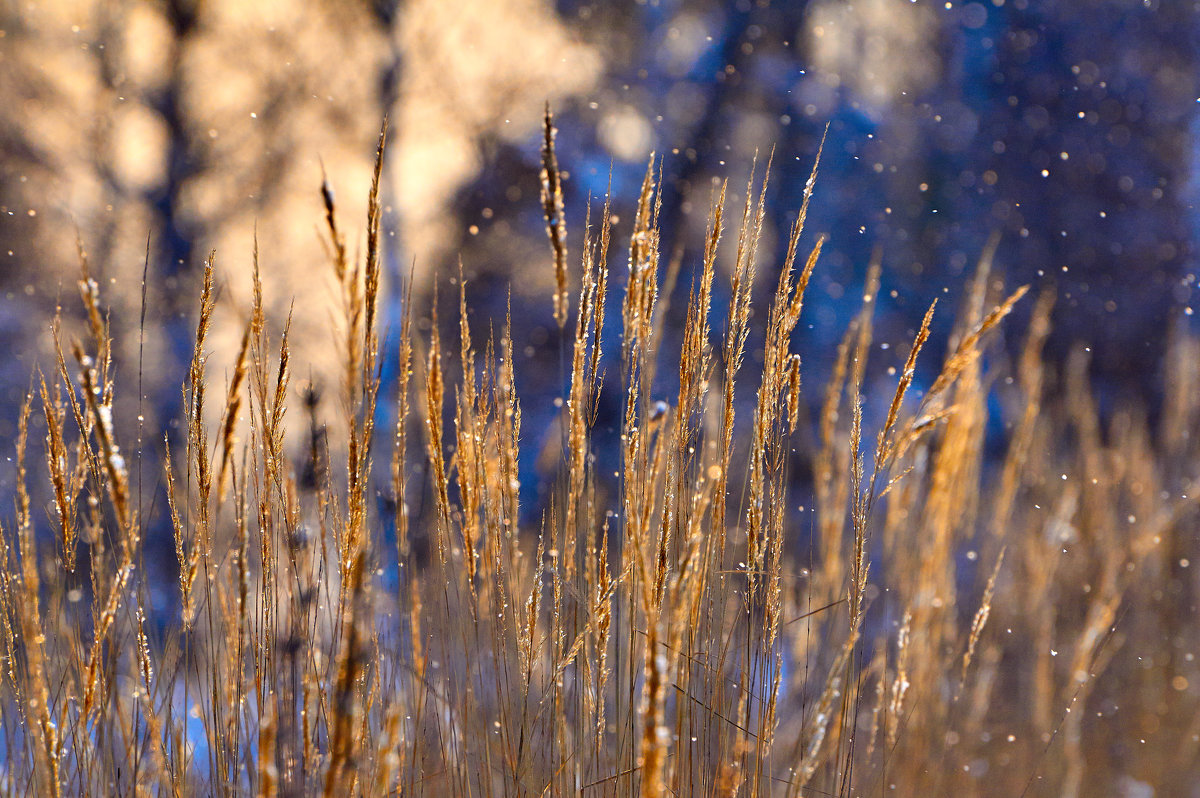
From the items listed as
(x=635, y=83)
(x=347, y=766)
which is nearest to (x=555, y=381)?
(x=635, y=83)

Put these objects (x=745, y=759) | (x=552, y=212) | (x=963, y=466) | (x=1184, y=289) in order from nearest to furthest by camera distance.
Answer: (x=552, y=212) → (x=745, y=759) → (x=963, y=466) → (x=1184, y=289)

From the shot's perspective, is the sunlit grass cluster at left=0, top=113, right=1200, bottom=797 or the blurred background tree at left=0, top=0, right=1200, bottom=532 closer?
the sunlit grass cluster at left=0, top=113, right=1200, bottom=797

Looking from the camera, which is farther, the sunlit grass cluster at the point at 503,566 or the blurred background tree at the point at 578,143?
the blurred background tree at the point at 578,143

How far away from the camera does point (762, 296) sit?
16.4 feet

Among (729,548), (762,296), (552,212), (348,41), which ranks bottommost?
(729,548)

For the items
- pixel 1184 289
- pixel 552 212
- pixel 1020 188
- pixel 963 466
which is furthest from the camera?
pixel 1020 188

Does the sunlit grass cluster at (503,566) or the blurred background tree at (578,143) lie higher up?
the blurred background tree at (578,143)

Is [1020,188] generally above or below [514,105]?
below

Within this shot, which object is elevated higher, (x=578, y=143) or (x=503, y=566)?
(x=578, y=143)

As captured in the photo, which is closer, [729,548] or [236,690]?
[236,690]

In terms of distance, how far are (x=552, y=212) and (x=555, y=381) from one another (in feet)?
14.0

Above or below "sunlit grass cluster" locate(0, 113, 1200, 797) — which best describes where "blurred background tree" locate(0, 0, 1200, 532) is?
above

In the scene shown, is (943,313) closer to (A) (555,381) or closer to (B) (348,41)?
(A) (555,381)

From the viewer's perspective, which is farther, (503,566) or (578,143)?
Result: (578,143)
